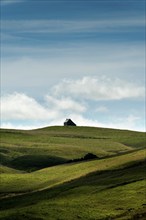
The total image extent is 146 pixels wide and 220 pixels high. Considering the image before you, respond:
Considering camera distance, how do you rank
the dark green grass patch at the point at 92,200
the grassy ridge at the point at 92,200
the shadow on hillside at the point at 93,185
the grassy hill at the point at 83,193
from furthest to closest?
1. the shadow on hillside at the point at 93,185
2. the grassy hill at the point at 83,193
3. the dark green grass patch at the point at 92,200
4. the grassy ridge at the point at 92,200

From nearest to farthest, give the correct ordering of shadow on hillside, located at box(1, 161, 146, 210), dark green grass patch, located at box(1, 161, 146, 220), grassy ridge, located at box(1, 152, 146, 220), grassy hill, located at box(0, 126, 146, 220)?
1. grassy ridge, located at box(1, 152, 146, 220)
2. dark green grass patch, located at box(1, 161, 146, 220)
3. grassy hill, located at box(0, 126, 146, 220)
4. shadow on hillside, located at box(1, 161, 146, 210)

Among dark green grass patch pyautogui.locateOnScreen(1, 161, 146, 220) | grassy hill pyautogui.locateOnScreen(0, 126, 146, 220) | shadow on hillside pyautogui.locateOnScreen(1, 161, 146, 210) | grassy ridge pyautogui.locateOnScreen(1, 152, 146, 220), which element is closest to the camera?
grassy ridge pyautogui.locateOnScreen(1, 152, 146, 220)

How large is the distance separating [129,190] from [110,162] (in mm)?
40563

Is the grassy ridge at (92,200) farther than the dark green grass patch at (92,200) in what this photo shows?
No

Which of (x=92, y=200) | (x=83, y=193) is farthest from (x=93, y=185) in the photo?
(x=92, y=200)

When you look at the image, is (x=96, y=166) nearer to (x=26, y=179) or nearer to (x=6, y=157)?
(x=26, y=179)

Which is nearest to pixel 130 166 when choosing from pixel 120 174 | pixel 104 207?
pixel 120 174

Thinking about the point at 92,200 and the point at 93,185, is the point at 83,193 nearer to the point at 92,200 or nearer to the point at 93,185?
the point at 93,185

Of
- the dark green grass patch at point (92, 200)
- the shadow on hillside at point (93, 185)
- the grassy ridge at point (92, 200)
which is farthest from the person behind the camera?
the shadow on hillside at point (93, 185)

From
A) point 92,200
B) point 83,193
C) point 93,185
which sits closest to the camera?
point 92,200

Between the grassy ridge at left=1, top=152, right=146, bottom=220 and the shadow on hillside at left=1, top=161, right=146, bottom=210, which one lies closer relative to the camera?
the grassy ridge at left=1, top=152, right=146, bottom=220

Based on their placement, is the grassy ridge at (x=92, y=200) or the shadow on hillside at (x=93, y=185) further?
the shadow on hillside at (x=93, y=185)

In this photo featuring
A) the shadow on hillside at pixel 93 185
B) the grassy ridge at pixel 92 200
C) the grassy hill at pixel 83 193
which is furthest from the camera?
the shadow on hillside at pixel 93 185

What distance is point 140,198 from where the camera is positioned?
73688mm
